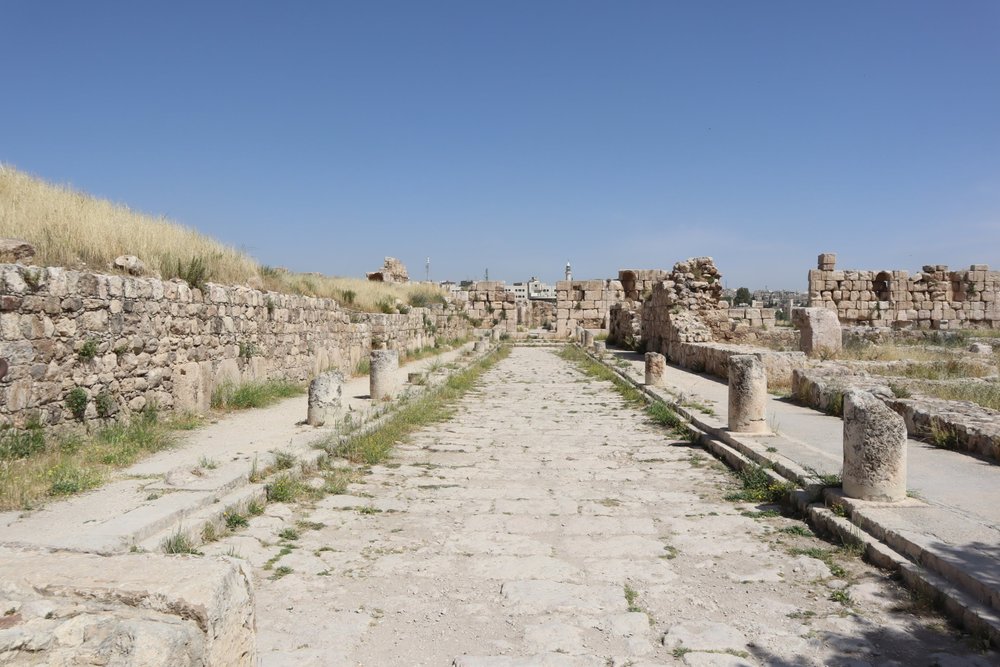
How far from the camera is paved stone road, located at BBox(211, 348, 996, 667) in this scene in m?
3.41

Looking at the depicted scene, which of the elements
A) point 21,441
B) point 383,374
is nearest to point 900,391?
point 383,374

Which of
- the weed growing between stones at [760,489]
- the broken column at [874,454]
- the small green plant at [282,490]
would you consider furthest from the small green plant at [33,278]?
the broken column at [874,454]

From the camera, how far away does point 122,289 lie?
25.9 ft

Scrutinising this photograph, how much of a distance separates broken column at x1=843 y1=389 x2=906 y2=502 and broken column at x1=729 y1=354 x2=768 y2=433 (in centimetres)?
280

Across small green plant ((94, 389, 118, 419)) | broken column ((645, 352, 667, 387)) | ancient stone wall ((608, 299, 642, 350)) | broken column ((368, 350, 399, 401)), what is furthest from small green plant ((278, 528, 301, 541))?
ancient stone wall ((608, 299, 642, 350))

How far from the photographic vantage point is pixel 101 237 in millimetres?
8984

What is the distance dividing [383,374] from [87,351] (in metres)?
5.05

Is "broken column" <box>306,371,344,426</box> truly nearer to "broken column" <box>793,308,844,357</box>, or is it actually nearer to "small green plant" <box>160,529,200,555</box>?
"small green plant" <box>160,529,200,555</box>

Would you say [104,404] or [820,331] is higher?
[820,331]

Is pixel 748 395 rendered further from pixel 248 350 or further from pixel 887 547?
pixel 248 350

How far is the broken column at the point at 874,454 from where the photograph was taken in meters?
5.12

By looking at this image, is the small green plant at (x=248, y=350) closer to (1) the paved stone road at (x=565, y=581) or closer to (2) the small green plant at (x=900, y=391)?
(1) the paved stone road at (x=565, y=581)

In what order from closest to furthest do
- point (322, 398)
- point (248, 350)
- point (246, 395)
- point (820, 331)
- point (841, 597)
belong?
point (841, 597)
point (322, 398)
point (246, 395)
point (248, 350)
point (820, 331)

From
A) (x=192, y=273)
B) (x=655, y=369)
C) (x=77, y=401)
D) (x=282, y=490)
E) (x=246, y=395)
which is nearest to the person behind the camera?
(x=282, y=490)
